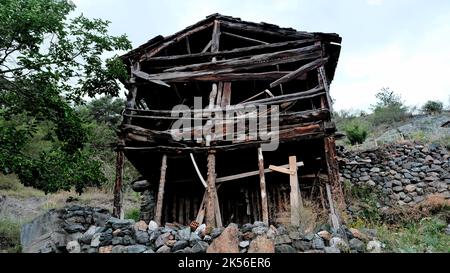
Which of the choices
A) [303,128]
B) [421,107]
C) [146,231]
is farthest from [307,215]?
[421,107]

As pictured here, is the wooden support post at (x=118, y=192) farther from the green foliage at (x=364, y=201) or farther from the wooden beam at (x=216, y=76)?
the green foliage at (x=364, y=201)

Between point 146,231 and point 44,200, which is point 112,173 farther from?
point 146,231

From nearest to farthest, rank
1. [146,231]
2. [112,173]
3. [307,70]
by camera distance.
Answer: [146,231] < [307,70] < [112,173]

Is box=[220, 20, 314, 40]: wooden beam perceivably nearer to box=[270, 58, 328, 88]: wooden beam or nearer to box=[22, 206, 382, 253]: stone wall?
box=[270, 58, 328, 88]: wooden beam

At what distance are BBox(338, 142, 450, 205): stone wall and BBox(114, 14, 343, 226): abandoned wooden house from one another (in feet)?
12.2

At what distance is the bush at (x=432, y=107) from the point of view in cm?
2726

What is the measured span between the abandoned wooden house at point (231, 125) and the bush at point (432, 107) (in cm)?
1677

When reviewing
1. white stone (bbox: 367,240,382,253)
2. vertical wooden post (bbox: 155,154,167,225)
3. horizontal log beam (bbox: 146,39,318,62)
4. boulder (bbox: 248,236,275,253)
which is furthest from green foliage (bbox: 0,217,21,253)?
white stone (bbox: 367,240,382,253)

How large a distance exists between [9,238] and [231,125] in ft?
27.1

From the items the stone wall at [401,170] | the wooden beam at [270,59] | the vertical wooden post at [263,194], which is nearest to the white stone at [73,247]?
the vertical wooden post at [263,194]

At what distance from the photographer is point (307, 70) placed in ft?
38.8

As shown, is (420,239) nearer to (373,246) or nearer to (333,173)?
(373,246)

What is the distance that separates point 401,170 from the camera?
15219 millimetres

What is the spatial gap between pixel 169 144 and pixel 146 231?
10.3 ft
